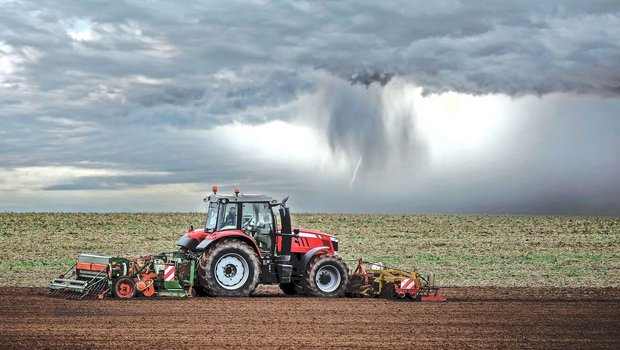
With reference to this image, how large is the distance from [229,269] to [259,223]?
1.39 meters

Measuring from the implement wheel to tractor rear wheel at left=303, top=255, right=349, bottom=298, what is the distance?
13.2ft

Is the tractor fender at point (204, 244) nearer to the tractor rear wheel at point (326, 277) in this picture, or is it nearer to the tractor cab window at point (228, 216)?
the tractor cab window at point (228, 216)

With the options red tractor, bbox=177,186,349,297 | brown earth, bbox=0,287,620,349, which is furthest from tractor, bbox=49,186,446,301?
brown earth, bbox=0,287,620,349

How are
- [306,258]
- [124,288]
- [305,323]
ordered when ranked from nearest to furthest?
[305,323] → [124,288] → [306,258]

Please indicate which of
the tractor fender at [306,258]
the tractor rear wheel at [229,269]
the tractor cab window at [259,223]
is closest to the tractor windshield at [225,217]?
the tractor cab window at [259,223]

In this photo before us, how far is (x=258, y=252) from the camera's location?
19.9 meters

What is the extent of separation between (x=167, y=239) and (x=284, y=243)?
1196 inches

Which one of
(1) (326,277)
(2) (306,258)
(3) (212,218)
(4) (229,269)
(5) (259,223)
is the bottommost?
(1) (326,277)

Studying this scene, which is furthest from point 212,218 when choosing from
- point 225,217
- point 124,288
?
point 124,288

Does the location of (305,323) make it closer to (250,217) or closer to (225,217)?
(250,217)

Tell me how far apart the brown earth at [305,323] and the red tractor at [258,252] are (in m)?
0.48

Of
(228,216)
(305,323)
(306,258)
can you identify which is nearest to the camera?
(305,323)

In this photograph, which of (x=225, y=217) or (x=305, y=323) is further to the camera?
(x=225, y=217)

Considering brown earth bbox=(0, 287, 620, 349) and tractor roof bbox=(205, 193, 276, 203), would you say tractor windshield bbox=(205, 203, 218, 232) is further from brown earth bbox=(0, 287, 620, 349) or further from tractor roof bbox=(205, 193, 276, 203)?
brown earth bbox=(0, 287, 620, 349)
